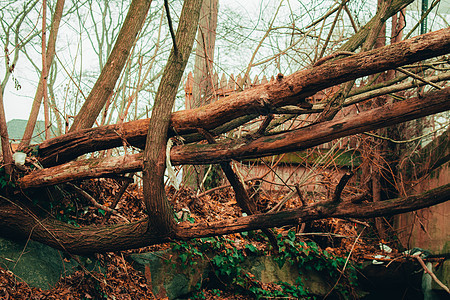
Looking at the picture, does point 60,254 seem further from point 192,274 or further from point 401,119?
point 401,119

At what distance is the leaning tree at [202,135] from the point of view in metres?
2.54

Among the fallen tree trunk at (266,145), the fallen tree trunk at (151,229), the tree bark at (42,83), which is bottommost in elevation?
the fallen tree trunk at (151,229)

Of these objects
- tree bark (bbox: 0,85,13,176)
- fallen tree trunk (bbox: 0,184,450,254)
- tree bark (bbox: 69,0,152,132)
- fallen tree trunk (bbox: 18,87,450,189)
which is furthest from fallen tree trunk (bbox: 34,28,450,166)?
fallen tree trunk (bbox: 0,184,450,254)

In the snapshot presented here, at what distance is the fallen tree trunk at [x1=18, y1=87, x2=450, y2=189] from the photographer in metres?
2.54

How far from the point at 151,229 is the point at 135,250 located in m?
1.90

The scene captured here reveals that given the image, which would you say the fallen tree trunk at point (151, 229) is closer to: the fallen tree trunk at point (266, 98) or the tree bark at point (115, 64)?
the fallen tree trunk at point (266, 98)

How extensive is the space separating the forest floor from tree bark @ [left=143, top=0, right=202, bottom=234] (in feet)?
4.40

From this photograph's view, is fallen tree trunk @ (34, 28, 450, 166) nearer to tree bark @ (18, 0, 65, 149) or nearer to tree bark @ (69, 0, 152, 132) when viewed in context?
tree bark @ (69, 0, 152, 132)

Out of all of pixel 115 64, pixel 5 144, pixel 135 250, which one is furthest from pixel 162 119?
pixel 135 250

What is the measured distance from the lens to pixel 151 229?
3520 millimetres

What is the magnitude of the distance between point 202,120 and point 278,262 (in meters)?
3.51

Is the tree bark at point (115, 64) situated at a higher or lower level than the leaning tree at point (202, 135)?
higher

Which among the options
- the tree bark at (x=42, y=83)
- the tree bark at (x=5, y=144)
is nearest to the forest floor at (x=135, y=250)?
the tree bark at (x=5, y=144)

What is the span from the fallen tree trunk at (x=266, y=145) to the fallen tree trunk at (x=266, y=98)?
171mm
